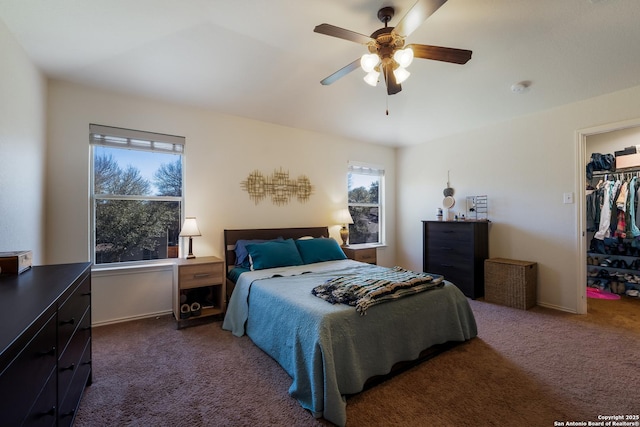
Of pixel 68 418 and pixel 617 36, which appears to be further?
pixel 617 36

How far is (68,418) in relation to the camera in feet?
4.47

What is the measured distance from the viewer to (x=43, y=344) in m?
1.02

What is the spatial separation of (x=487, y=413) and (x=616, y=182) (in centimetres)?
407

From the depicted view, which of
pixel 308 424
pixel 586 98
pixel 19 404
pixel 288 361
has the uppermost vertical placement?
pixel 586 98

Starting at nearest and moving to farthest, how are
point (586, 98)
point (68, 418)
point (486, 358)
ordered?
point (68, 418) → point (486, 358) → point (586, 98)

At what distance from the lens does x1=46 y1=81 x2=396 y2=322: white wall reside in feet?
8.95

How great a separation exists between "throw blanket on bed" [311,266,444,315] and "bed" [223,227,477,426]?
4 cm

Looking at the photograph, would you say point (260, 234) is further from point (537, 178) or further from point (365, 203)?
point (537, 178)

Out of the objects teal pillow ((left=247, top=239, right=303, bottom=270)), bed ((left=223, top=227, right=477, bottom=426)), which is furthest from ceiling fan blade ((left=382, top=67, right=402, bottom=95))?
teal pillow ((left=247, top=239, right=303, bottom=270))

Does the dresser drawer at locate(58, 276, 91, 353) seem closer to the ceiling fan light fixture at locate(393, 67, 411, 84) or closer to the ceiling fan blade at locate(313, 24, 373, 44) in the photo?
the ceiling fan blade at locate(313, 24, 373, 44)

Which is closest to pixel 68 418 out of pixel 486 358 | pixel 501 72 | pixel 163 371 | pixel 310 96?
pixel 163 371

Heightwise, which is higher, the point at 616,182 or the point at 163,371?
the point at 616,182

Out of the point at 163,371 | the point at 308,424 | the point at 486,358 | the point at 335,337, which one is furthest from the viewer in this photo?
the point at 486,358

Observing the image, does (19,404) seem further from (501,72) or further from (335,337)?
(501,72)
